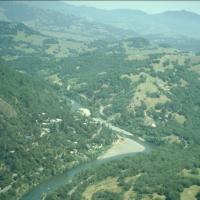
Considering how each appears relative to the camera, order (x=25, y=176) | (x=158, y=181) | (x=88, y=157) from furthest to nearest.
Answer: (x=88, y=157)
(x=25, y=176)
(x=158, y=181)

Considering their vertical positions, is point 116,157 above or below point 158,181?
below

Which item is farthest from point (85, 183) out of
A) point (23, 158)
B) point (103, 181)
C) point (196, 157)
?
point (196, 157)

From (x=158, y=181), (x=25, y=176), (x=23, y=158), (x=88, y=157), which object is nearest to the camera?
(x=158, y=181)

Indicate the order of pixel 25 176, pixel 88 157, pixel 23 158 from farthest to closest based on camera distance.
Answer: pixel 88 157, pixel 23 158, pixel 25 176

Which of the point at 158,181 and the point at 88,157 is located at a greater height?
the point at 158,181

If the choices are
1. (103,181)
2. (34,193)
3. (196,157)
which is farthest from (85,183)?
(196,157)

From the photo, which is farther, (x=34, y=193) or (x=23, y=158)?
(x=23, y=158)

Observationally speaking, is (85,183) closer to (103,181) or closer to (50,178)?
(103,181)

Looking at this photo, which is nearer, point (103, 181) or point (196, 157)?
point (103, 181)

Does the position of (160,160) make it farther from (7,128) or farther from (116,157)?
(7,128)
